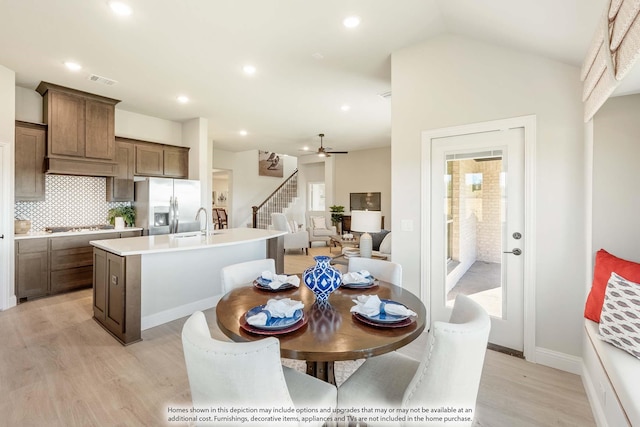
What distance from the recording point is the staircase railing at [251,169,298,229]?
1002cm

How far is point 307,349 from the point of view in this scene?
1176 millimetres

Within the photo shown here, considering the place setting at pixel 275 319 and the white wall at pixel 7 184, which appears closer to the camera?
the place setting at pixel 275 319

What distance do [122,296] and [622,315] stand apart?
3.68 metres

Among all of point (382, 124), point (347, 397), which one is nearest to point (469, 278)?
point (347, 397)

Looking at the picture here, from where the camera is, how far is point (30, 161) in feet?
13.2

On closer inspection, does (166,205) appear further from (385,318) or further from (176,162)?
(385,318)

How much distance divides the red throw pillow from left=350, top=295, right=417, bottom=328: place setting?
55.5 inches

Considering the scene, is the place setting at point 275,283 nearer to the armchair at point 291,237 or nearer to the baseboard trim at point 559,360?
the baseboard trim at point 559,360

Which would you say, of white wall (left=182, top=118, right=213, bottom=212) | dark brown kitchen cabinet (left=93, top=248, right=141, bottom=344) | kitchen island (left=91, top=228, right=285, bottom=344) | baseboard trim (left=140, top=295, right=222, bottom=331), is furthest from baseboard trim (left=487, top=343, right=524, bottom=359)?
white wall (left=182, top=118, right=213, bottom=212)

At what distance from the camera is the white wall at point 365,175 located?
8883mm

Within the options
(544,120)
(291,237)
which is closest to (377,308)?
(544,120)

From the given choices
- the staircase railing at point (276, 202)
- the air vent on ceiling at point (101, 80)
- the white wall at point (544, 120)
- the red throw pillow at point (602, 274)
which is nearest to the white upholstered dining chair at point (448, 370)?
the red throw pillow at point (602, 274)

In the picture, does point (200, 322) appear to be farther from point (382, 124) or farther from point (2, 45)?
point (382, 124)

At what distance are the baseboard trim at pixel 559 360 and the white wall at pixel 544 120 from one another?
4cm
